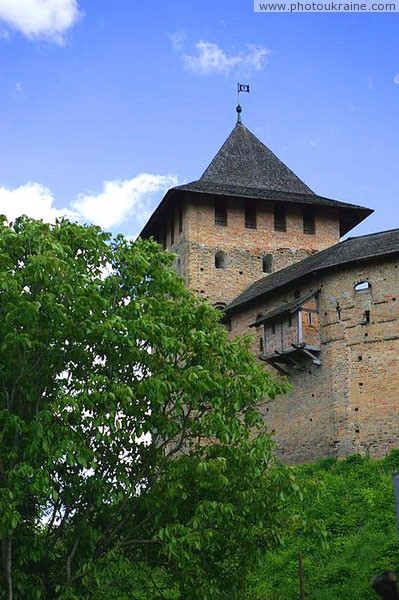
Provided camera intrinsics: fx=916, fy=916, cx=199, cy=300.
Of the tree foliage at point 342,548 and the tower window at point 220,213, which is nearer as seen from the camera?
the tree foliage at point 342,548

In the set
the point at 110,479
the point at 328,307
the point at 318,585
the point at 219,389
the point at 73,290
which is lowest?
the point at 318,585

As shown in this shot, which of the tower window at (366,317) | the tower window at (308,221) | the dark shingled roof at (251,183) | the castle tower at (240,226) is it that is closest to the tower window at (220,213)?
the castle tower at (240,226)

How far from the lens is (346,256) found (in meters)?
28.2

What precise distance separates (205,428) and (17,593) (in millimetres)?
3531

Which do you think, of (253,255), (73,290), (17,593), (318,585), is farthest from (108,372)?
(253,255)

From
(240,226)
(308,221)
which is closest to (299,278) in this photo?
(240,226)

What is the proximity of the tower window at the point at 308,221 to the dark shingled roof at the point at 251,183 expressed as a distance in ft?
1.38

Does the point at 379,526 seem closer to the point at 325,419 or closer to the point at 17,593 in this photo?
the point at 325,419

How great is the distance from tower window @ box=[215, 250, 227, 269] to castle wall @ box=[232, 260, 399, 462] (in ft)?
22.0

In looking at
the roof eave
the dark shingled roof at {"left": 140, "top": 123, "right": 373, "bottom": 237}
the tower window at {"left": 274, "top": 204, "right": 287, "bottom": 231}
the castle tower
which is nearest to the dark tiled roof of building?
the roof eave

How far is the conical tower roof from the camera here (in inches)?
1475

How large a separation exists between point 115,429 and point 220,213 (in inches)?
938

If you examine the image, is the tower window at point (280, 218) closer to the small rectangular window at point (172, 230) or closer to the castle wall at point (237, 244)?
the castle wall at point (237, 244)

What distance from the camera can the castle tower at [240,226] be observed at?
34.7 metres
